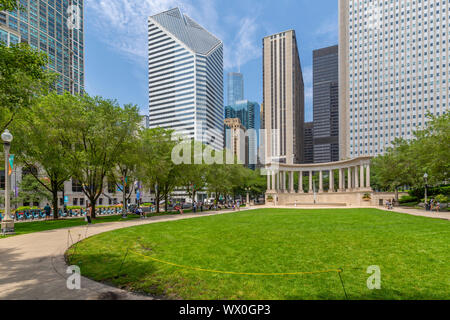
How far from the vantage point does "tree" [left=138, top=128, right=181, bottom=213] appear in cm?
3058

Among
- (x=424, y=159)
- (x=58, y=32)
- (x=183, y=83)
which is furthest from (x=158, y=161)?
(x=58, y=32)

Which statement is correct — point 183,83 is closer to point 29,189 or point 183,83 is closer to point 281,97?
point 281,97

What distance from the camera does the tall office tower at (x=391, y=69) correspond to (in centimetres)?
11681

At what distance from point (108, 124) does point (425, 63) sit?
493 ft

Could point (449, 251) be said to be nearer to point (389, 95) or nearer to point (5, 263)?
point (5, 263)

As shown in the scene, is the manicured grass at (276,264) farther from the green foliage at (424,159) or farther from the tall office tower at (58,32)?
the tall office tower at (58,32)

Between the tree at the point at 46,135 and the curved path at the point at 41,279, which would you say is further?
the tree at the point at 46,135

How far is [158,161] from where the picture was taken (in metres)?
31.5

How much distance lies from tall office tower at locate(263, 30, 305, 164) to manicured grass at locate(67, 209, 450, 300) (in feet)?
532

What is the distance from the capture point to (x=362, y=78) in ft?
429

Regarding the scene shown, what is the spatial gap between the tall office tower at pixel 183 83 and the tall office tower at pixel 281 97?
1495 inches

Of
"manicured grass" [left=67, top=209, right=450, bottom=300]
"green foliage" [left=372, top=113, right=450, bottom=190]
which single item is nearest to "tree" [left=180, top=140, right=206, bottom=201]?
"manicured grass" [left=67, top=209, right=450, bottom=300]

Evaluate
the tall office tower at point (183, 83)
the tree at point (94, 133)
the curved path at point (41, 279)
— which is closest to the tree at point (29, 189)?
the tree at point (94, 133)
